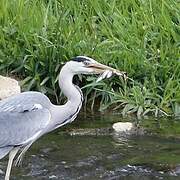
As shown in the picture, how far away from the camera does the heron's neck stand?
5.30 m

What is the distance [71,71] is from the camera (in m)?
5.29

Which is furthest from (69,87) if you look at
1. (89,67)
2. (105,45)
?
(105,45)

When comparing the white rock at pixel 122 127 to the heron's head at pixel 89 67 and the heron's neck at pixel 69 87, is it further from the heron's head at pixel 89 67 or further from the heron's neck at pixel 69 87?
the heron's head at pixel 89 67

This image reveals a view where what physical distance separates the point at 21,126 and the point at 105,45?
2.30 meters

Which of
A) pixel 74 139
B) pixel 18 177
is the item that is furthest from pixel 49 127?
pixel 74 139

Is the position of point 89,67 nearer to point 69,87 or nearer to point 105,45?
point 69,87

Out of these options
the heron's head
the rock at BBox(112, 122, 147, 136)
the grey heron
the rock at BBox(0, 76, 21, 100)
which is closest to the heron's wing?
the grey heron

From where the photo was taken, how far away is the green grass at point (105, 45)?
6.98 meters

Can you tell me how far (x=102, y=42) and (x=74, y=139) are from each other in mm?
1496

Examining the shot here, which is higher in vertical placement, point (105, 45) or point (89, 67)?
point (89, 67)

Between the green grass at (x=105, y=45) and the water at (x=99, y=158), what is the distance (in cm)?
57

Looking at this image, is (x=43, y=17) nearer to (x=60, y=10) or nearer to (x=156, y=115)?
(x=60, y=10)

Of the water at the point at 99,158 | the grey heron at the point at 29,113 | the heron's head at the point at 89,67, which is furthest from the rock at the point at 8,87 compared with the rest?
the heron's head at the point at 89,67

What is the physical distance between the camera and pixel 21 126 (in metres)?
5.27
